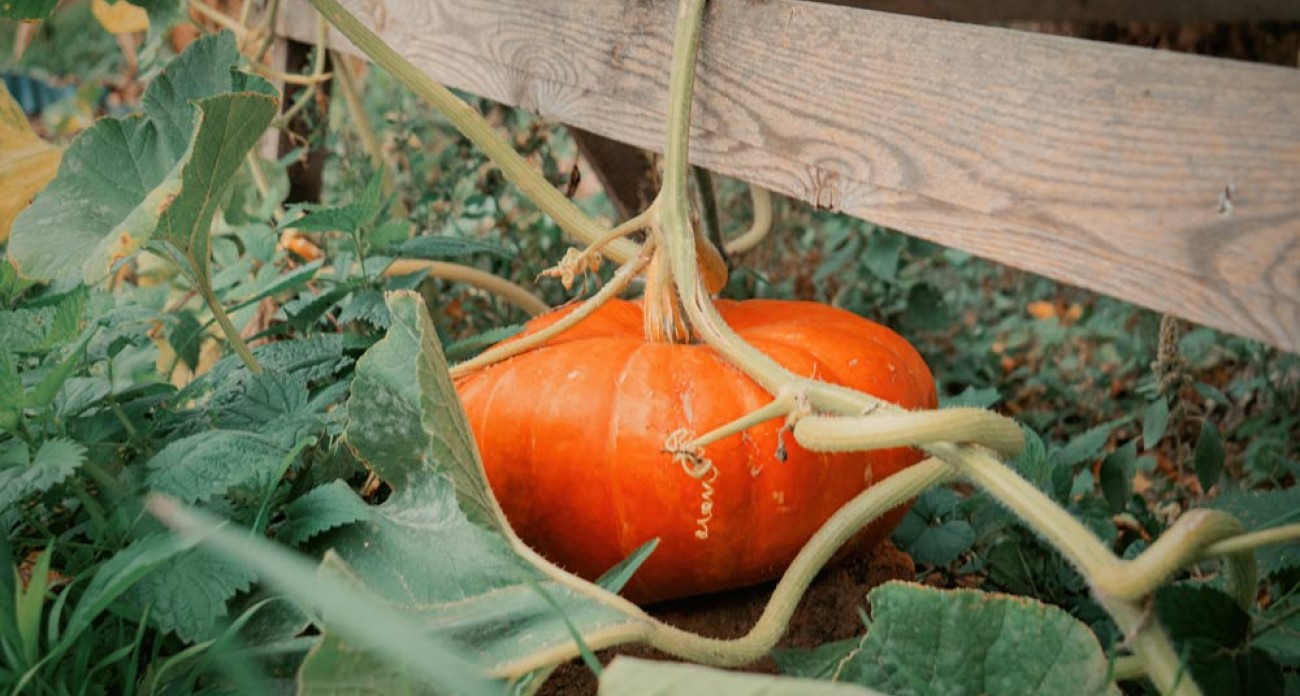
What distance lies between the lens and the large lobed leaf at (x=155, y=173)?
3.55ft

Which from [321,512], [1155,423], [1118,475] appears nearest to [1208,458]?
[1118,475]

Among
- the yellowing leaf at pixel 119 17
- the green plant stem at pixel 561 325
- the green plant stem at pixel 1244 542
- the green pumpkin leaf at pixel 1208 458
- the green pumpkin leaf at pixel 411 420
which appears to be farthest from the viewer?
the yellowing leaf at pixel 119 17

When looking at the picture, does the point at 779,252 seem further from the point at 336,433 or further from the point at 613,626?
the point at 613,626

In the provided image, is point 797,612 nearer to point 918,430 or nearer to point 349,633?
point 918,430

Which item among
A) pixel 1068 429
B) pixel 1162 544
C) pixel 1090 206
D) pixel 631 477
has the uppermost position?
pixel 1090 206

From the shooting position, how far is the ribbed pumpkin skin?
121 cm

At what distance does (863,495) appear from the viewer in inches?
44.9

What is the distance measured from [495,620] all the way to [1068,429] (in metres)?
1.89

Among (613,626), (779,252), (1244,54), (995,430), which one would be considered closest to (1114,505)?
(995,430)

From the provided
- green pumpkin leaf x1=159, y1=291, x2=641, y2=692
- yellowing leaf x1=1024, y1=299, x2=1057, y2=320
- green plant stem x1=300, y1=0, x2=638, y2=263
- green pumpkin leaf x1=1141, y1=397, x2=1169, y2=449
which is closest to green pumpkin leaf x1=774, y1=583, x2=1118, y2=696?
green pumpkin leaf x1=159, y1=291, x2=641, y2=692

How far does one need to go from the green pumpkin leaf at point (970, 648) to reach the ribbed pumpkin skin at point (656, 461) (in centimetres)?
31

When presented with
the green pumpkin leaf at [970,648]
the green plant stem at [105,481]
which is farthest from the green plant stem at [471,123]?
the green pumpkin leaf at [970,648]

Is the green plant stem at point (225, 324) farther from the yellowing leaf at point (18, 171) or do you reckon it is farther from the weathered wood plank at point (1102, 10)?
the weathered wood plank at point (1102, 10)

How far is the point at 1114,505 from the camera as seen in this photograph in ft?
4.80
